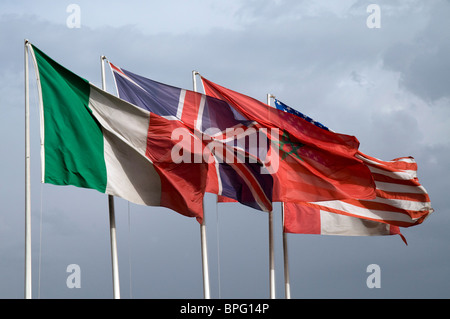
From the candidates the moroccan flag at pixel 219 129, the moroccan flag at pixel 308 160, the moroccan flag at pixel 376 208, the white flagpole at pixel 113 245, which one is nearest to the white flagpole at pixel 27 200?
the white flagpole at pixel 113 245

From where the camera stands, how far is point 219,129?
1104 inches

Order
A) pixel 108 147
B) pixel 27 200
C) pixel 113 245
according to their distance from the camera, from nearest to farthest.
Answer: pixel 27 200 < pixel 108 147 < pixel 113 245

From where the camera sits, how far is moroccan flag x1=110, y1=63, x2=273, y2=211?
2673cm

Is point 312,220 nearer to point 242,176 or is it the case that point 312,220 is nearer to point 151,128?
point 242,176

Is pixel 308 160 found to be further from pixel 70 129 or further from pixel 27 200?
pixel 27 200

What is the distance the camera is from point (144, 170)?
24.3 metres

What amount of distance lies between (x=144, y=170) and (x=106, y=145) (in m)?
1.37

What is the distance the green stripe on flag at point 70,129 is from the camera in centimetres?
2262

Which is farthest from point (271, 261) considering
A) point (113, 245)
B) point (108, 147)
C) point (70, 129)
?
point (70, 129)

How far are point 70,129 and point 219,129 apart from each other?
6396mm

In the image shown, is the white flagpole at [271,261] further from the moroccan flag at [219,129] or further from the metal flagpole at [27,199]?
the metal flagpole at [27,199]

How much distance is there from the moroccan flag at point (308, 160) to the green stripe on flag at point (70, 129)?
22.4 feet

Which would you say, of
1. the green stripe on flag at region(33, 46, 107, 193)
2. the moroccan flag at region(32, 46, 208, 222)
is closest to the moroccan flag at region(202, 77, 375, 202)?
the moroccan flag at region(32, 46, 208, 222)

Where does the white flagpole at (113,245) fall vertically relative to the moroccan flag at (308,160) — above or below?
below
